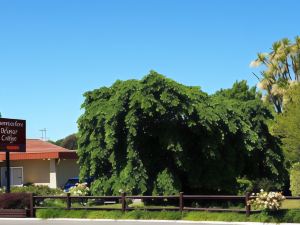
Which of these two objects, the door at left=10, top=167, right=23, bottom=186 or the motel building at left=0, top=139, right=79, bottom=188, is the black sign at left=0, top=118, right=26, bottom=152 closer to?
the motel building at left=0, top=139, right=79, bottom=188

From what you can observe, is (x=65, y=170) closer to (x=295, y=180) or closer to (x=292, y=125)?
(x=295, y=180)

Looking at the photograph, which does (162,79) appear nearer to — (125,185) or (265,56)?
(125,185)

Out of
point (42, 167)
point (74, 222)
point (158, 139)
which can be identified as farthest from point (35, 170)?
point (74, 222)

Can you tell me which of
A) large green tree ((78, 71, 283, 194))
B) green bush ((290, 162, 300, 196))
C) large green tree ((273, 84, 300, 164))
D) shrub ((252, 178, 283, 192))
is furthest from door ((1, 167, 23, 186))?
large green tree ((273, 84, 300, 164))

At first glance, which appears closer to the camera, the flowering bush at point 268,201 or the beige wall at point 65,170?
the flowering bush at point 268,201

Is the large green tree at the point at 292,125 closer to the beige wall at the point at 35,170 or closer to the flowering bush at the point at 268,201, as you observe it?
the flowering bush at the point at 268,201

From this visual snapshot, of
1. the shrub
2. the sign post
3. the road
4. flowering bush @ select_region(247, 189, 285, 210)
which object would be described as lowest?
the road

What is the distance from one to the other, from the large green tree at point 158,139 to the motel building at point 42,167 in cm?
1477

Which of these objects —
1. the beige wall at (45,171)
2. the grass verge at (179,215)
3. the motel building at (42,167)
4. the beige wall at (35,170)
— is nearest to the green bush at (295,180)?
the grass verge at (179,215)

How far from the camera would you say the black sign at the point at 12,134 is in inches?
1053

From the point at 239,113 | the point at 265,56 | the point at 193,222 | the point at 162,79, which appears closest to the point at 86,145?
the point at 162,79

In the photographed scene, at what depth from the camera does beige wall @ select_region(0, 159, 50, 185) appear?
4462 centimetres

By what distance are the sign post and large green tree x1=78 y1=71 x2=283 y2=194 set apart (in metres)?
3.27

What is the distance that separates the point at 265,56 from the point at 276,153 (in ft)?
71.9
